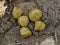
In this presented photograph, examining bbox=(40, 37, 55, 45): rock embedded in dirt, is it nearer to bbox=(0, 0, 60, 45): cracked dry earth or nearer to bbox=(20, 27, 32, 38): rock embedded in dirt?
bbox=(0, 0, 60, 45): cracked dry earth

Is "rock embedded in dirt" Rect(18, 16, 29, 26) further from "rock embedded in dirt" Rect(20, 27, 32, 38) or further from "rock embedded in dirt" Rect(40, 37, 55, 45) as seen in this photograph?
"rock embedded in dirt" Rect(40, 37, 55, 45)

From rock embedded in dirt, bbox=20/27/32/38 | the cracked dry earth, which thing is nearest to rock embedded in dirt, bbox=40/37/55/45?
the cracked dry earth

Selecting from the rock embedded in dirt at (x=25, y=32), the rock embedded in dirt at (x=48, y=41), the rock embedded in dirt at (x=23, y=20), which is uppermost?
the rock embedded in dirt at (x=23, y=20)

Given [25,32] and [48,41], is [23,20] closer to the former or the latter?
[25,32]

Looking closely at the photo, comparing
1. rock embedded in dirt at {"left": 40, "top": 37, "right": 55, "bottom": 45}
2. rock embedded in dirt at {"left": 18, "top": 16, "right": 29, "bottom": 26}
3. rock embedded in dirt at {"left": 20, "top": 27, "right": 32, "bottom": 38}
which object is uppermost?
rock embedded in dirt at {"left": 18, "top": 16, "right": 29, "bottom": 26}

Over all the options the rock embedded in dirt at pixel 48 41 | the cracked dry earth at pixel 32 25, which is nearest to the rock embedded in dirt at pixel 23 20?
the cracked dry earth at pixel 32 25

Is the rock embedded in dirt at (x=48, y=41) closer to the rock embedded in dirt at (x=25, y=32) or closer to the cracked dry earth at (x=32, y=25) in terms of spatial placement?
the cracked dry earth at (x=32, y=25)

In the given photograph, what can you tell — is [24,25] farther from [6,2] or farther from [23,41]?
[6,2]

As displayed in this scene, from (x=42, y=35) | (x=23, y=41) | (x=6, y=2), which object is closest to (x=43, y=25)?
(x=42, y=35)

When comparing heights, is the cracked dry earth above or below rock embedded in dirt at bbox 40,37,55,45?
above
